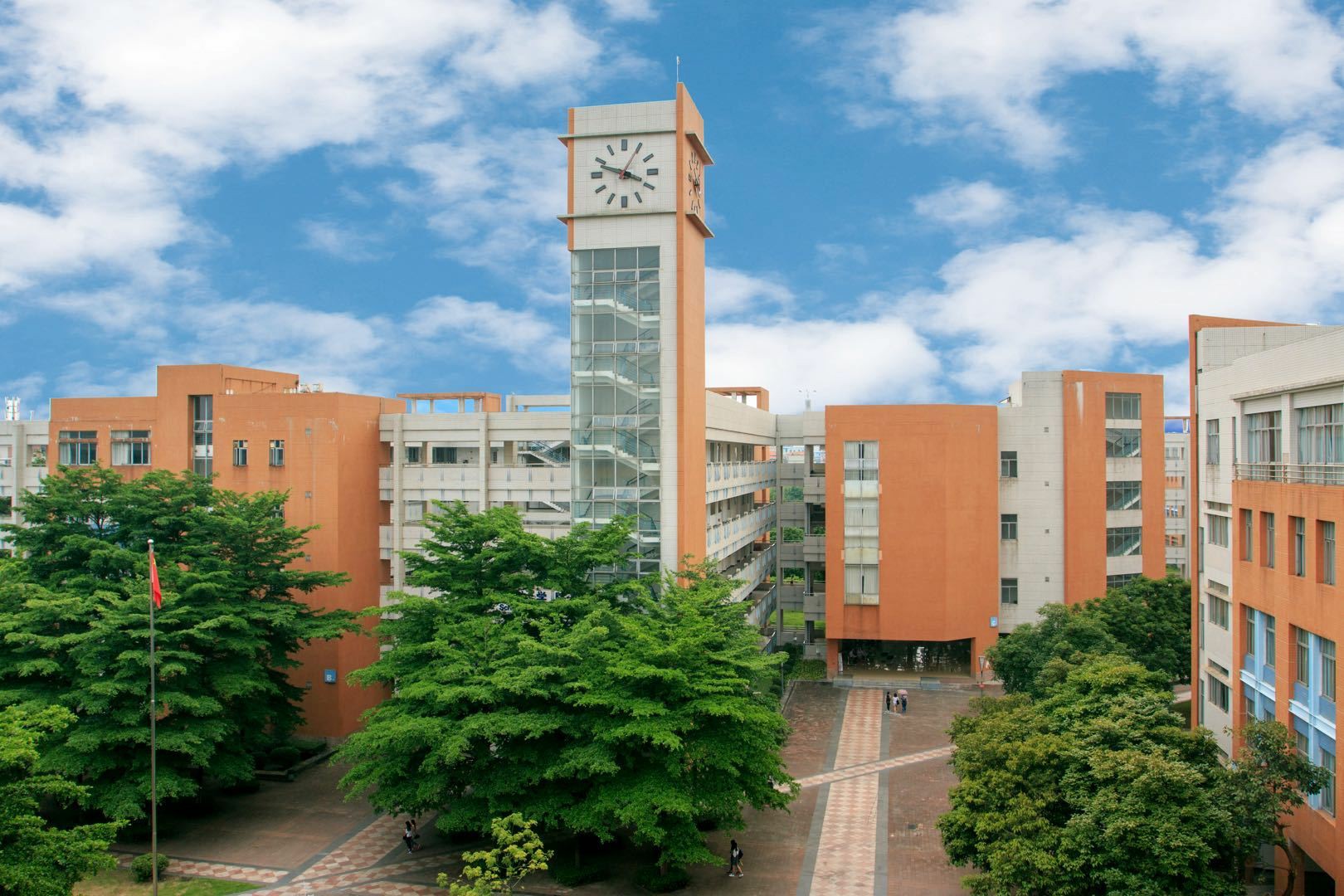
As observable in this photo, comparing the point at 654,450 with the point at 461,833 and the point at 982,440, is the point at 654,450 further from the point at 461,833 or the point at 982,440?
the point at 982,440

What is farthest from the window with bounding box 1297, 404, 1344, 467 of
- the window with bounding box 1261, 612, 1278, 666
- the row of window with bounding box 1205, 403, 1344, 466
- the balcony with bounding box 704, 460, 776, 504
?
the balcony with bounding box 704, 460, 776, 504

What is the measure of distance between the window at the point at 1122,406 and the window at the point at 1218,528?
19.4m

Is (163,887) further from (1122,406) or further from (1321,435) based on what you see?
(1122,406)

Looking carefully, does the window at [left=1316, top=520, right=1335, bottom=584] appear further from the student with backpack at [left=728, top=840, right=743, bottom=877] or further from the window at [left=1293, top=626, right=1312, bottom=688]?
the student with backpack at [left=728, top=840, right=743, bottom=877]

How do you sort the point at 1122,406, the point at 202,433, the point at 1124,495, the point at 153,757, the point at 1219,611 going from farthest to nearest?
1. the point at 1124,495
2. the point at 1122,406
3. the point at 202,433
4. the point at 1219,611
5. the point at 153,757

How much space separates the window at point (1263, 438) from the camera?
24.8 metres

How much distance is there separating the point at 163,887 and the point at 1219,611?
30301mm

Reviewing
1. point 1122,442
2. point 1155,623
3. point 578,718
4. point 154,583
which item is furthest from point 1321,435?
point 154,583

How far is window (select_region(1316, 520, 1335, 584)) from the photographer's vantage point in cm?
2097

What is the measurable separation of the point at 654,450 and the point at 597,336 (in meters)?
4.54

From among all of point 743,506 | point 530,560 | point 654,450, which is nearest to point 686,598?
point 530,560

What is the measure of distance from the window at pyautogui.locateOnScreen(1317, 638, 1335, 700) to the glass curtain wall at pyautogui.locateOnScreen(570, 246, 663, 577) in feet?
65.0

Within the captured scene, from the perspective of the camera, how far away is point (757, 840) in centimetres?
2875

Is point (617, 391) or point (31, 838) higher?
point (617, 391)
